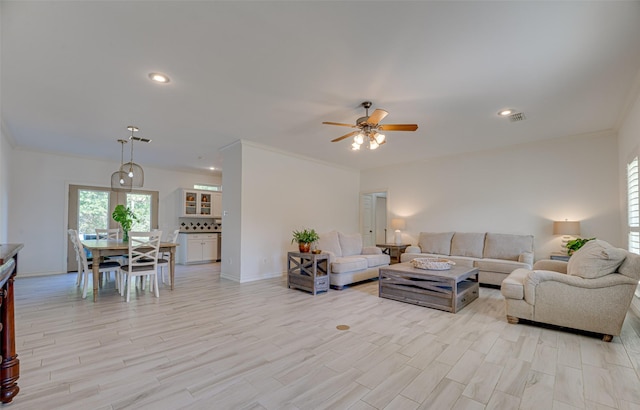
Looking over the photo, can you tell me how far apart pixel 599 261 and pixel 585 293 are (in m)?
0.35

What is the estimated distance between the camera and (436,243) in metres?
6.16

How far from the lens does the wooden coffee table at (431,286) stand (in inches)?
148

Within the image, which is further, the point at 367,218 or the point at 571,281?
the point at 367,218

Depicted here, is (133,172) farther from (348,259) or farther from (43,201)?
(348,259)

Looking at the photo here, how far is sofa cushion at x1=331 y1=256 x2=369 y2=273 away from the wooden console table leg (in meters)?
3.74

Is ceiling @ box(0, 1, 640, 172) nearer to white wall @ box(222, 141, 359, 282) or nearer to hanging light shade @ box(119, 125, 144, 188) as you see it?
hanging light shade @ box(119, 125, 144, 188)

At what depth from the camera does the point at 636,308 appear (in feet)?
12.0

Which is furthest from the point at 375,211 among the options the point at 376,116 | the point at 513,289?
the point at 376,116

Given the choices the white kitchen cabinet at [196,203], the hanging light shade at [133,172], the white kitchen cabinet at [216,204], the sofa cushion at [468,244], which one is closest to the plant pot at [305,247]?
the hanging light shade at [133,172]

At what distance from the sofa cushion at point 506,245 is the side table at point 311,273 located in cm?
319

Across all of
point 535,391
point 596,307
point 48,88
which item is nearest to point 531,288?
point 596,307

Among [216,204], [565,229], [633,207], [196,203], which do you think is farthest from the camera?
[216,204]

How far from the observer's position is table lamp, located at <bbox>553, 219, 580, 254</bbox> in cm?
474

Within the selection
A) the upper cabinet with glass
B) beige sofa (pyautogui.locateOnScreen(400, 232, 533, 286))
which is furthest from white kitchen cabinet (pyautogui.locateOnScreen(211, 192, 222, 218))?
beige sofa (pyautogui.locateOnScreen(400, 232, 533, 286))
